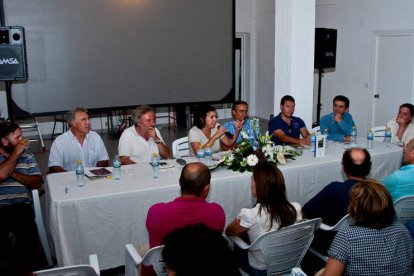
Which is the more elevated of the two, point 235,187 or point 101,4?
point 101,4

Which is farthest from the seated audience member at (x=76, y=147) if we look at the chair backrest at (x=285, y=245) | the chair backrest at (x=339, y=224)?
the chair backrest at (x=339, y=224)

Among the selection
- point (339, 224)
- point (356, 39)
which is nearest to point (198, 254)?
point (339, 224)

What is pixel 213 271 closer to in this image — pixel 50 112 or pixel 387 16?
pixel 50 112

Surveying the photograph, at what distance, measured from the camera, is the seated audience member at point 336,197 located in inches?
110

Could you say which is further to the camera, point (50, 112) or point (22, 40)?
point (50, 112)

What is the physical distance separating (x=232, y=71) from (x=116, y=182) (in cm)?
571

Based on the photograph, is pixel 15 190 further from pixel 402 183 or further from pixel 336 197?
pixel 402 183

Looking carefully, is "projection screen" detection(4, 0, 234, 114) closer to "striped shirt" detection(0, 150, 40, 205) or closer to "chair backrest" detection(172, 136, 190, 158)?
"chair backrest" detection(172, 136, 190, 158)

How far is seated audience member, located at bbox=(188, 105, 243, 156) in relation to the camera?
4.39 meters

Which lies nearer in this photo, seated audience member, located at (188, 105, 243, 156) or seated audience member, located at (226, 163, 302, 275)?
seated audience member, located at (226, 163, 302, 275)

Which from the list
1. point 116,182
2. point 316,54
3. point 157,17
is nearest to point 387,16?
point 316,54

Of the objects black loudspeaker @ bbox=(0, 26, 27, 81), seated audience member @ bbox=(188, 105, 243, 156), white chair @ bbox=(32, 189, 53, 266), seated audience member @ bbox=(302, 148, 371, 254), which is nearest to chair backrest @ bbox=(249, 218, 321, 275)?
seated audience member @ bbox=(302, 148, 371, 254)

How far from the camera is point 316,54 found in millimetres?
7938

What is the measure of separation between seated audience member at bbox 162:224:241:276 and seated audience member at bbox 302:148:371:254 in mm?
1609
